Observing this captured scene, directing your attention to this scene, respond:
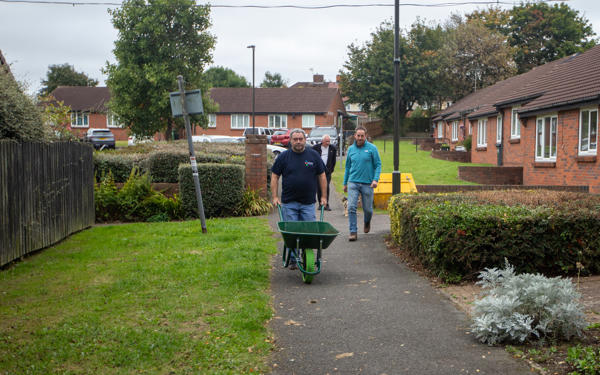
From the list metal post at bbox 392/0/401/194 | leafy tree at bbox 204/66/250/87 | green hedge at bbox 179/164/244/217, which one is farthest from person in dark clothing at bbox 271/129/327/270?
leafy tree at bbox 204/66/250/87

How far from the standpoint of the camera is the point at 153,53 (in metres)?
39.2

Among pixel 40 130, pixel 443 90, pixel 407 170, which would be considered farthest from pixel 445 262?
pixel 443 90

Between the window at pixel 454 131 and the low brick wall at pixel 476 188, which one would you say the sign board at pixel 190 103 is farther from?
the window at pixel 454 131

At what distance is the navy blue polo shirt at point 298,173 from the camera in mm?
8156

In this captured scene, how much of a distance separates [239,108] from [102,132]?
63.6ft

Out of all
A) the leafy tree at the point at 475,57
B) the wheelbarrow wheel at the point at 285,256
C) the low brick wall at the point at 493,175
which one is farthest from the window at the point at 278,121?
the wheelbarrow wheel at the point at 285,256

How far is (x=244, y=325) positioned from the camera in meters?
5.58

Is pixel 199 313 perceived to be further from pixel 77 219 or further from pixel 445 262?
pixel 77 219

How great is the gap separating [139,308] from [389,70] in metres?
54.5

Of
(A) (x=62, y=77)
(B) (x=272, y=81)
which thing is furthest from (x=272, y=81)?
(A) (x=62, y=77)

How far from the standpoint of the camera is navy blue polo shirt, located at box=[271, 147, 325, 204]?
8156mm

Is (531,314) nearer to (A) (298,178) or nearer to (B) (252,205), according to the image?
(A) (298,178)

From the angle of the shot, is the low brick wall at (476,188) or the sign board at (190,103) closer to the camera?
the sign board at (190,103)

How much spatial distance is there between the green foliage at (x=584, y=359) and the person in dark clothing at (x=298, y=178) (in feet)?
13.7
